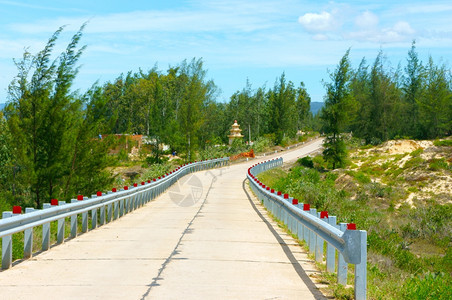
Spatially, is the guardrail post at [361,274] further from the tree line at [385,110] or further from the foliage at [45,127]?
the tree line at [385,110]

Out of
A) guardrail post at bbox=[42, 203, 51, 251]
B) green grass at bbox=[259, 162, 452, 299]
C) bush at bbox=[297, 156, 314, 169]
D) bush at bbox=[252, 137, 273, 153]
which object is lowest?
green grass at bbox=[259, 162, 452, 299]

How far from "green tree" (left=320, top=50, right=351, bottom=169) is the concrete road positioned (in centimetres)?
4835

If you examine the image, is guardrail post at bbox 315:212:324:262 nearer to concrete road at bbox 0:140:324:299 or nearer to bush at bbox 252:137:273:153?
concrete road at bbox 0:140:324:299

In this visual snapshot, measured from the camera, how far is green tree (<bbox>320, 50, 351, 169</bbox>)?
63.2 metres

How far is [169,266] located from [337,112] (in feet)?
187

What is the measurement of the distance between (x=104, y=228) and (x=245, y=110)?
103 metres

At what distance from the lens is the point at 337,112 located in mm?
64375

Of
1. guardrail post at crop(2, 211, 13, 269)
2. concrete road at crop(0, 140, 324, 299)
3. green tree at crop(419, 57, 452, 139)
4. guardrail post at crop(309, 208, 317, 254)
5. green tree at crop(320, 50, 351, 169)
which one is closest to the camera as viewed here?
concrete road at crop(0, 140, 324, 299)

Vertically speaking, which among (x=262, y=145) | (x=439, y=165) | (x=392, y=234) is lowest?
(x=392, y=234)

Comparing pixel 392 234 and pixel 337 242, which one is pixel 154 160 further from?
pixel 337 242

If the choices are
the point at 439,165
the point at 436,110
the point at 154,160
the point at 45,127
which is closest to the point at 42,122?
the point at 45,127

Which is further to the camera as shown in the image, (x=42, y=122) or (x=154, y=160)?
(x=154, y=160)

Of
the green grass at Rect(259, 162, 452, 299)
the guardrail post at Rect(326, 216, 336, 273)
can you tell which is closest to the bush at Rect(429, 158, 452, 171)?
the green grass at Rect(259, 162, 452, 299)

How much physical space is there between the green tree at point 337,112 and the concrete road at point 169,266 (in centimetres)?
4835
